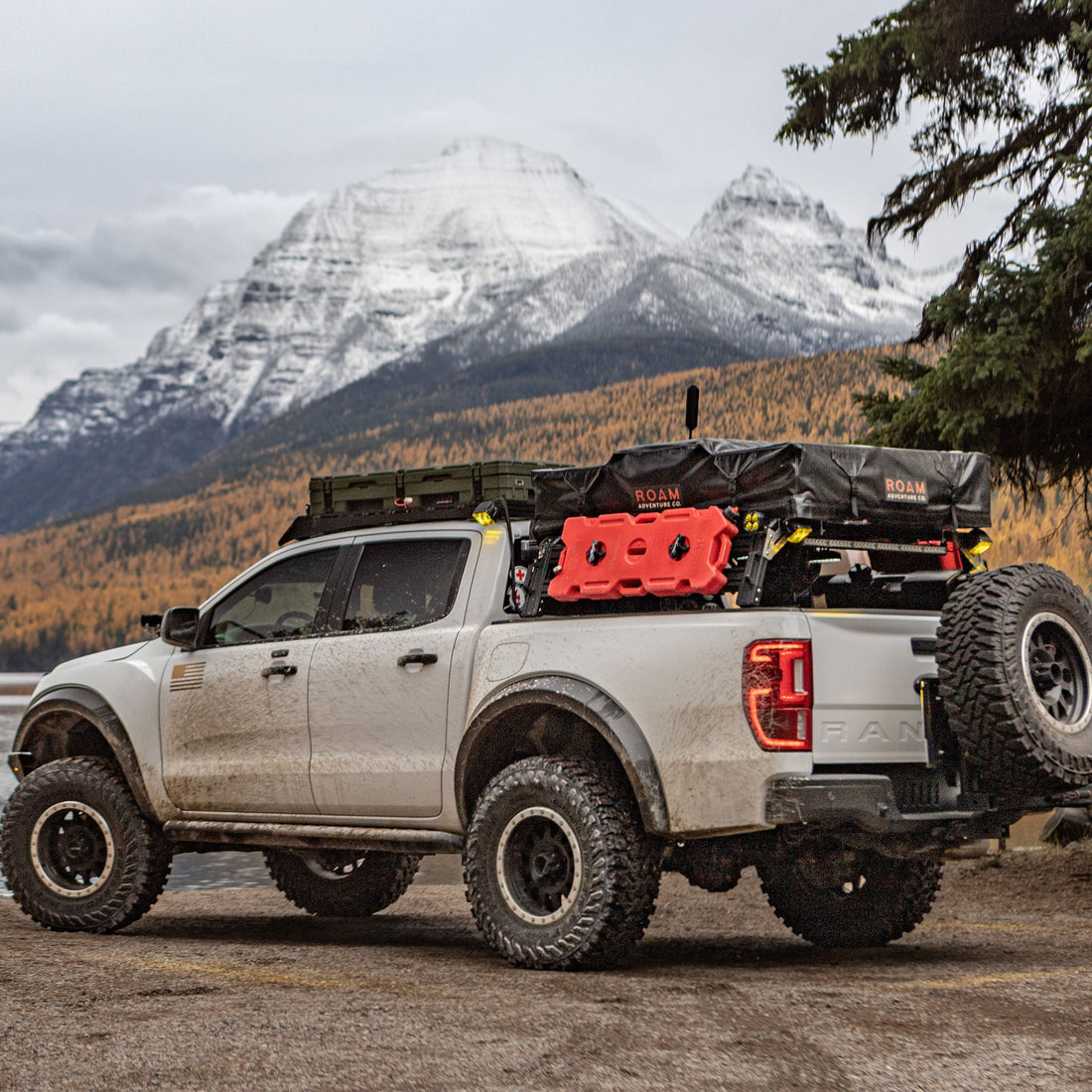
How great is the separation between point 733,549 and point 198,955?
300 centimetres

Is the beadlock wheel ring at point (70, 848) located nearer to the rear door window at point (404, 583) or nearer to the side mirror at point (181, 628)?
the side mirror at point (181, 628)

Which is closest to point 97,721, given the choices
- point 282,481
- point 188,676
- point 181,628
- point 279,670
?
point 188,676

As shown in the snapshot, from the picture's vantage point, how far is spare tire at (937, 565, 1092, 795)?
19.1 ft

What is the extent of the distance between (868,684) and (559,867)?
56.9 inches

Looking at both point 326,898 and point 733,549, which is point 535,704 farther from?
point 326,898

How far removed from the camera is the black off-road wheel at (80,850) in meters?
7.95

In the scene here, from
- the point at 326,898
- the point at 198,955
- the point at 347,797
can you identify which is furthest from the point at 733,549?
the point at 326,898

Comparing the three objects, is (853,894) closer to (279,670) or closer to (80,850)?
(279,670)

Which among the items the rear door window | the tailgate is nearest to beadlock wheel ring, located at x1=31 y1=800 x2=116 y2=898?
the rear door window

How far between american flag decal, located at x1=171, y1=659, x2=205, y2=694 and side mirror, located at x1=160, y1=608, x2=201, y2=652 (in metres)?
0.10

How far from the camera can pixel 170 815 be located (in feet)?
25.9

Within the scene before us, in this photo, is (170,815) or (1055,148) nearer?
(170,815)

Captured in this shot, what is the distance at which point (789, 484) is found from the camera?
19.9 feet

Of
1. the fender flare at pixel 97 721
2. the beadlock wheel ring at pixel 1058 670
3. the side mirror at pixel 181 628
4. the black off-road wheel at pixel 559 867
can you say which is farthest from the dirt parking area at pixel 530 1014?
the side mirror at pixel 181 628
